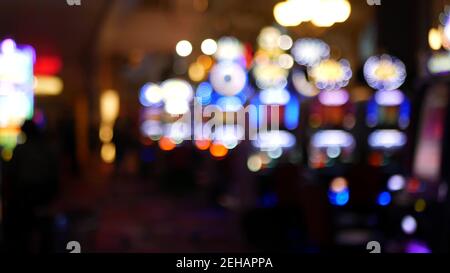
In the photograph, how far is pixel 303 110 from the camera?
17.4 ft

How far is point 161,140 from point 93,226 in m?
0.64

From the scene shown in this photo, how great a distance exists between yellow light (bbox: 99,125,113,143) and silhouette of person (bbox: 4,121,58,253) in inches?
10.6

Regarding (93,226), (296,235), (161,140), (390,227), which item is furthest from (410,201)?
(93,226)

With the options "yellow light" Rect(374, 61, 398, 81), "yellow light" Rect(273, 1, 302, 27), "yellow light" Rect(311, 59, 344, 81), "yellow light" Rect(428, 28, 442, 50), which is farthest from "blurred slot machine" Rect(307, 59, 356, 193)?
"yellow light" Rect(428, 28, 442, 50)

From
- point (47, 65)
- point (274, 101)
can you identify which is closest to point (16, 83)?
point (47, 65)

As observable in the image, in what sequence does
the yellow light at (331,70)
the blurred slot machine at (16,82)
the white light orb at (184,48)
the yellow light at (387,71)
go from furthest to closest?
the yellow light at (331,70) → the yellow light at (387,71) → the white light orb at (184,48) → the blurred slot machine at (16,82)

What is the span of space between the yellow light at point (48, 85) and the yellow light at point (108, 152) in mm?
335

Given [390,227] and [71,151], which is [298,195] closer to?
[390,227]

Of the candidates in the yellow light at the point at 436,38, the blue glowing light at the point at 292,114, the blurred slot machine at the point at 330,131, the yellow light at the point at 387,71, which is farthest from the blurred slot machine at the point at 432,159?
the blurred slot machine at the point at 330,131

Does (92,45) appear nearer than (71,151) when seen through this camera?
No

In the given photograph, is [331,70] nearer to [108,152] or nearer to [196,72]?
[196,72]

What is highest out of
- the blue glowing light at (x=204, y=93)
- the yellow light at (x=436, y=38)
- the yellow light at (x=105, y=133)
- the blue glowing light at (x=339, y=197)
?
the yellow light at (x=436, y=38)

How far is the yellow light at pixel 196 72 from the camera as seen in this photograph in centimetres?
275

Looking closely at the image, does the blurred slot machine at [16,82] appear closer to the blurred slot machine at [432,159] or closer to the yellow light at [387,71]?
the blurred slot machine at [432,159]
